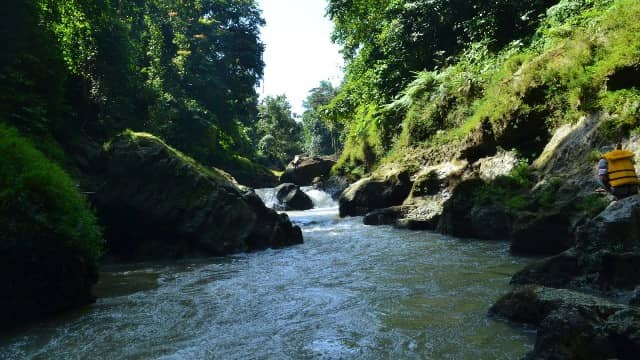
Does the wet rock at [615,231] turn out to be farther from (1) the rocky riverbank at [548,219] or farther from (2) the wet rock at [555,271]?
(2) the wet rock at [555,271]

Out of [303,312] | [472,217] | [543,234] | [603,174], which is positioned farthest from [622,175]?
[303,312]

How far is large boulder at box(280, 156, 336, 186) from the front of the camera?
38.5 m

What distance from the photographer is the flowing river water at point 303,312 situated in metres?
5.21

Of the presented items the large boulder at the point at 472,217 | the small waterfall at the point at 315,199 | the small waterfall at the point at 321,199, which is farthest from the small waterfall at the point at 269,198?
the large boulder at the point at 472,217

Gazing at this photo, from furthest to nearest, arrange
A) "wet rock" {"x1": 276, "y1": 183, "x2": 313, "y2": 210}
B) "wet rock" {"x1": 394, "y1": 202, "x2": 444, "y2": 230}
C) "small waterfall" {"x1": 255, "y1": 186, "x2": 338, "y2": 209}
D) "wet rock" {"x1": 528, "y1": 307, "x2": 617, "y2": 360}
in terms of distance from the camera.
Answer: "small waterfall" {"x1": 255, "y1": 186, "x2": 338, "y2": 209} → "wet rock" {"x1": 276, "y1": 183, "x2": 313, "y2": 210} → "wet rock" {"x1": 394, "y1": 202, "x2": 444, "y2": 230} → "wet rock" {"x1": 528, "y1": 307, "x2": 617, "y2": 360}

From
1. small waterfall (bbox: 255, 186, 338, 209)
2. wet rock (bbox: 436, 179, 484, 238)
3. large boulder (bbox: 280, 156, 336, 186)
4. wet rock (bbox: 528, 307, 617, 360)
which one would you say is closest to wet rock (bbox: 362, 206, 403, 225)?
wet rock (bbox: 436, 179, 484, 238)

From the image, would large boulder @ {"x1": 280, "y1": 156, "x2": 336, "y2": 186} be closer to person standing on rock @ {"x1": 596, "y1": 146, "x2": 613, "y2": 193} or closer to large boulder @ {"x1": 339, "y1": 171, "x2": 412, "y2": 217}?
large boulder @ {"x1": 339, "y1": 171, "x2": 412, "y2": 217}

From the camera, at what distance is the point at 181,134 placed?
31.1 m

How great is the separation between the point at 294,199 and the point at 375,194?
356 inches

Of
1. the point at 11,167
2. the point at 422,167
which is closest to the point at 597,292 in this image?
the point at 11,167

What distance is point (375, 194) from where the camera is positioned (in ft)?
68.6

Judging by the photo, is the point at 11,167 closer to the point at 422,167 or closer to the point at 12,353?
the point at 12,353

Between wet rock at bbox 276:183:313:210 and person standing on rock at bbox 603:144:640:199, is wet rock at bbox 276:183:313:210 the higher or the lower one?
the higher one

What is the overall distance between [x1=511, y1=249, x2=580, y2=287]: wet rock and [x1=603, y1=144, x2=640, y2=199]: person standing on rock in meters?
2.64
